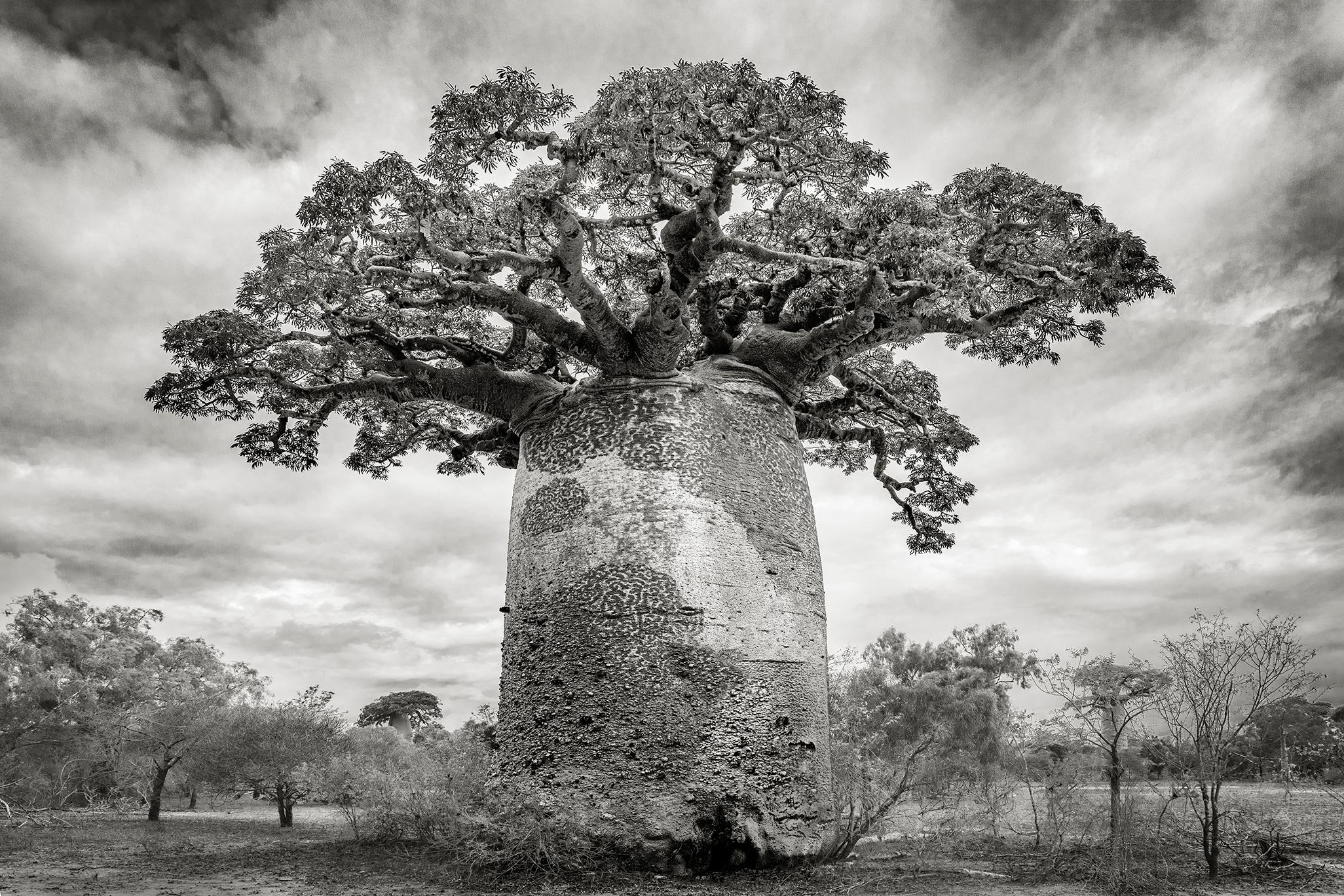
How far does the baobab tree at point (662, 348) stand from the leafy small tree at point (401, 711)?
A: 88.4ft

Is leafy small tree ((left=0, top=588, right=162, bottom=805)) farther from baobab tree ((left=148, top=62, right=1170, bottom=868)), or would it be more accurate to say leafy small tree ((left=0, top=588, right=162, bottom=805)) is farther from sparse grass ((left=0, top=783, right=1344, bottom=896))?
baobab tree ((left=148, top=62, right=1170, bottom=868))

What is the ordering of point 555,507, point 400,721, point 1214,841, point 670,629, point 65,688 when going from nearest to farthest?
point 1214,841
point 670,629
point 555,507
point 65,688
point 400,721

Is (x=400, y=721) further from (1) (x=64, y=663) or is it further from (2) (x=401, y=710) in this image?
(1) (x=64, y=663)

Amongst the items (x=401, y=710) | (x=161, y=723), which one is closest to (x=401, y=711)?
(x=401, y=710)

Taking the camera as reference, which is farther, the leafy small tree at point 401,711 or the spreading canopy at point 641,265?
the leafy small tree at point 401,711

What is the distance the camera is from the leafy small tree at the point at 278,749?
52.0ft

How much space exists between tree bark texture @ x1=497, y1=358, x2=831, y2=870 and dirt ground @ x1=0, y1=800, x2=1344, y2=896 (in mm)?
450

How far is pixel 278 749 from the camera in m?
16.3

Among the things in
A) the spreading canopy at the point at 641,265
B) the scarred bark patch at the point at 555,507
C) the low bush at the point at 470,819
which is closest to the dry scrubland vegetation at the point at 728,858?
the low bush at the point at 470,819

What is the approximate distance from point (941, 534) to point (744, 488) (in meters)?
5.83

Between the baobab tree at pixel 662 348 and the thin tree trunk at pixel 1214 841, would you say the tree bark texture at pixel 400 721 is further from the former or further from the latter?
the thin tree trunk at pixel 1214 841

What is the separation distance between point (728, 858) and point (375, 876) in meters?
2.72

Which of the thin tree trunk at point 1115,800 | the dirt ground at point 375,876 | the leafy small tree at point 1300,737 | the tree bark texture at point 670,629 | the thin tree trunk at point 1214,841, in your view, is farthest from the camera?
the leafy small tree at point 1300,737

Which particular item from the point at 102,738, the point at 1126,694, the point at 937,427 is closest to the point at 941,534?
the point at 937,427
